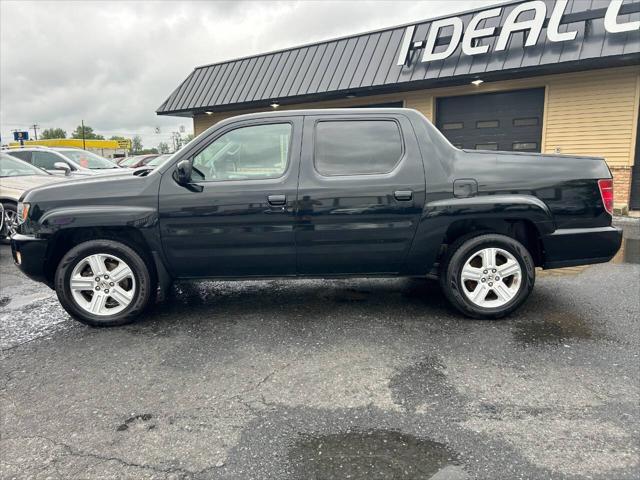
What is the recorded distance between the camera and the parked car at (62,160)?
30.7 feet

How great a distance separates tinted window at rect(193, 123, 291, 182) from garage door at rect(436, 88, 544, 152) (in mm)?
9928

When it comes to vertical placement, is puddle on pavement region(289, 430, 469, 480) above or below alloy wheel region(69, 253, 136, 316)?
below

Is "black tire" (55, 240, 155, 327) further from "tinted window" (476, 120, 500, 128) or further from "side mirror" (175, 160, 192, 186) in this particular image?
"tinted window" (476, 120, 500, 128)

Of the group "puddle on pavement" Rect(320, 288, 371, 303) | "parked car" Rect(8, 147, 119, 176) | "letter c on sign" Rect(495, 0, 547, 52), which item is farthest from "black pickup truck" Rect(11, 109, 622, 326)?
"letter c on sign" Rect(495, 0, 547, 52)

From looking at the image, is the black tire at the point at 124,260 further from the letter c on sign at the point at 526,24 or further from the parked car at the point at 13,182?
the letter c on sign at the point at 526,24

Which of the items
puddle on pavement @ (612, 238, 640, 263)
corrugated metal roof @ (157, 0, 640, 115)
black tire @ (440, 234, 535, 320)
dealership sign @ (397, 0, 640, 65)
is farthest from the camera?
corrugated metal roof @ (157, 0, 640, 115)

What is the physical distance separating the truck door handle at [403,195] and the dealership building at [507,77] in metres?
8.44

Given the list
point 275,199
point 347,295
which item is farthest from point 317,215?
point 347,295

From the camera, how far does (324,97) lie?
14094 mm

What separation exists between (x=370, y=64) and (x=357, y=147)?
10127 mm

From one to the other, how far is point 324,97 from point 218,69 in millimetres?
5090

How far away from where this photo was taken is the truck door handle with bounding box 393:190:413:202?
3.89m

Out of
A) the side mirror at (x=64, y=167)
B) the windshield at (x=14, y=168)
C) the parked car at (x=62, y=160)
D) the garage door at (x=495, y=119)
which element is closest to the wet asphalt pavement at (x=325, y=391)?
the side mirror at (x=64, y=167)

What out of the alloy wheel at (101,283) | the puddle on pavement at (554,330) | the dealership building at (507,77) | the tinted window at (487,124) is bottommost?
the puddle on pavement at (554,330)
